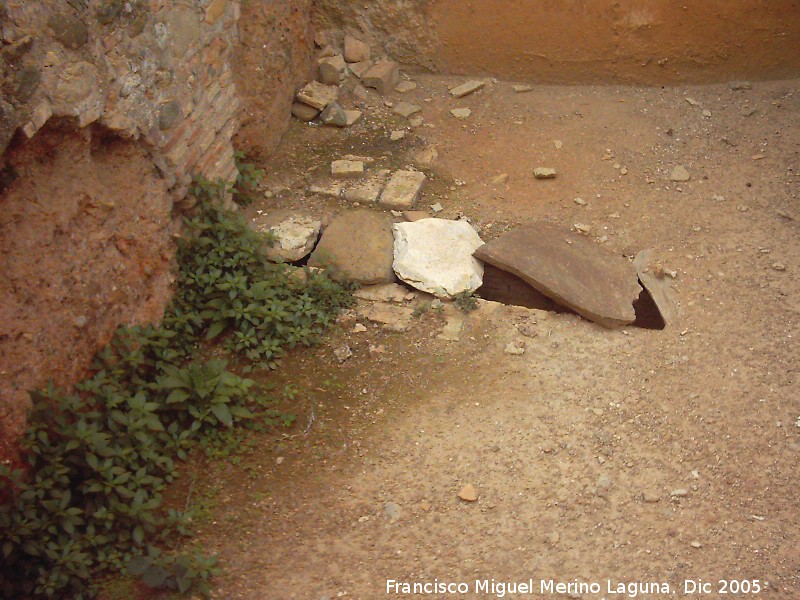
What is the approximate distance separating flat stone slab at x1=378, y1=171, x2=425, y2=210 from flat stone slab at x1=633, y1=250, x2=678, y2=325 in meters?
1.35

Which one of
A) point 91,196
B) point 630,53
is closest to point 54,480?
point 91,196

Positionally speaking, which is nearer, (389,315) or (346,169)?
(389,315)

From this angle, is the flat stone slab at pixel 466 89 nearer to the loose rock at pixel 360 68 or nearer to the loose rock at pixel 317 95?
the loose rock at pixel 360 68

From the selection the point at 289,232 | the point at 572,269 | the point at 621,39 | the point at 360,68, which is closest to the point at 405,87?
the point at 360,68

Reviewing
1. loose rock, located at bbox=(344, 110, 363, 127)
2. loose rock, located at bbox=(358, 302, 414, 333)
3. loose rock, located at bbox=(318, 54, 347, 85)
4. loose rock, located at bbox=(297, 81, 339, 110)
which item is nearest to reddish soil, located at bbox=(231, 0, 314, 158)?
loose rock, located at bbox=(297, 81, 339, 110)

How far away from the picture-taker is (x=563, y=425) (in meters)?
3.55

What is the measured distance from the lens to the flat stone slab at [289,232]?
434cm

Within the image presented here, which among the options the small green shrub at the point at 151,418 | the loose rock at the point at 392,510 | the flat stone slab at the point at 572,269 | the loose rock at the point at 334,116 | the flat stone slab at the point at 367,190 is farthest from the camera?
the loose rock at the point at 334,116

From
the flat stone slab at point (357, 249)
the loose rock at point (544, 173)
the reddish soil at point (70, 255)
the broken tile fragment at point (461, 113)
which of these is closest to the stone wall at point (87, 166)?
the reddish soil at point (70, 255)

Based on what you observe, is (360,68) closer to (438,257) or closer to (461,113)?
(461,113)

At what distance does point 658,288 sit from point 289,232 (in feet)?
6.75

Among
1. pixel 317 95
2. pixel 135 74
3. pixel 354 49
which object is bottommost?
pixel 317 95

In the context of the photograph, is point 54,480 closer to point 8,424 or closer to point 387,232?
point 8,424

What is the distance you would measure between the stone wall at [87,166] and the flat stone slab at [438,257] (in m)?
1.18
